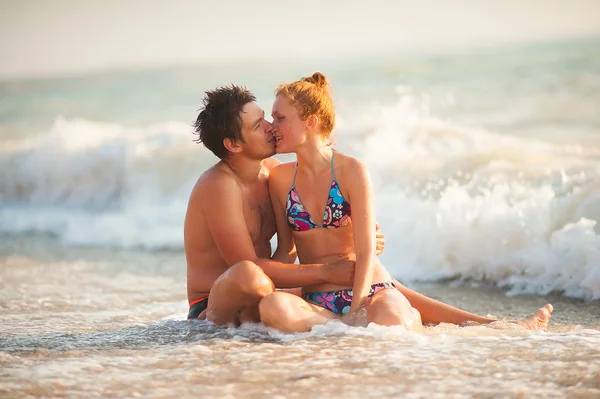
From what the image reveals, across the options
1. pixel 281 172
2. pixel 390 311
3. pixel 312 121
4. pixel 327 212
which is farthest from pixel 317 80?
pixel 390 311

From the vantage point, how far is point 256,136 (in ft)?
14.2

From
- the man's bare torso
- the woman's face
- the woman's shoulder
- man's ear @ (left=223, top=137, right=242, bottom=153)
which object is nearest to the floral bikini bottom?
the man's bare torso

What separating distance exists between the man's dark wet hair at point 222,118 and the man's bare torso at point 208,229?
0.16 m

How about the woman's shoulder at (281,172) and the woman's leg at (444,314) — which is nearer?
the woman's shoulder at (281,172)

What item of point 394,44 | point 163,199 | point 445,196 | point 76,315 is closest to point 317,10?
point 394,44

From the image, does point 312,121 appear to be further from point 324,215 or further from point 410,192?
point 410,192

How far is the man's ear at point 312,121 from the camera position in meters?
4.17

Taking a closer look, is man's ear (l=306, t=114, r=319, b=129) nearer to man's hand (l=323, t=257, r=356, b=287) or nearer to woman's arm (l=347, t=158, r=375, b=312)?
woman's arm (l=347, t=158, r=375, b=312)

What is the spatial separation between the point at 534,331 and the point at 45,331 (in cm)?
270

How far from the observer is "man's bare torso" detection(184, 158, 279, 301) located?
174 inches

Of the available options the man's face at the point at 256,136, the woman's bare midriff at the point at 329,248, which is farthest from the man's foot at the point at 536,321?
the man's face at the point at 256,136

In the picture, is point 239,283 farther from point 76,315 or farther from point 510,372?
point 76,315

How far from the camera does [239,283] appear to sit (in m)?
4.00

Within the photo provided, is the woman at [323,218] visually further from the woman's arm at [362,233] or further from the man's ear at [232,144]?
the man's ear at [232,144]
